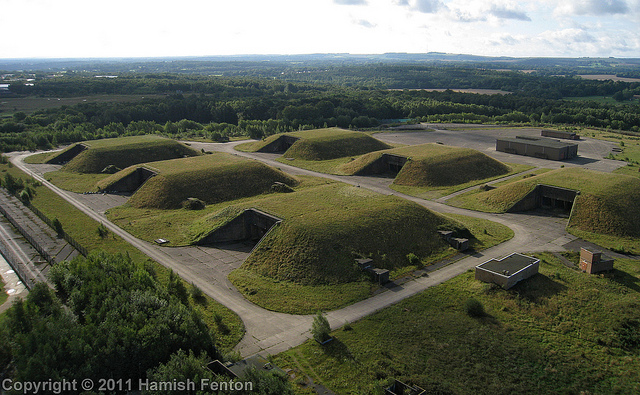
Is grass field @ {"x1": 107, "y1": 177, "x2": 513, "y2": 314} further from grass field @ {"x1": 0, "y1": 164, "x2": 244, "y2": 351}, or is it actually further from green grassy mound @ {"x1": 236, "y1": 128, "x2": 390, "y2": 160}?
green grassy mound @ {"x1": 236, "y1": 128, "x2": 390, "y2": 160}

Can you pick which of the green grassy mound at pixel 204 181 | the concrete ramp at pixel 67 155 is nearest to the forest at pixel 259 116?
the concrete ramp at pixel 67 155

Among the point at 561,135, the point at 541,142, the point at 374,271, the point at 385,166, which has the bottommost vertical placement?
the point at 374,271

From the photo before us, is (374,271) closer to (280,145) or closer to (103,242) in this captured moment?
(103,242)

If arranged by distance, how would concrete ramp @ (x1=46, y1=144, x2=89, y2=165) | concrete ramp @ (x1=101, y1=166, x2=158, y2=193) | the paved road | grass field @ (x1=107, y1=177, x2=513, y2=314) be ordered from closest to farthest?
the paved road → grass field @ (x1=107, y1=177, x2=513, y2=314) → concrete ramp @ (x1=101, y1=166, x2=158, y2=193) → concrete ramp @ (x1=46, y1=144, x2=89, y2=165)

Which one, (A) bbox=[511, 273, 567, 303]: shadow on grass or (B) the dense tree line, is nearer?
(B) the dense tree line

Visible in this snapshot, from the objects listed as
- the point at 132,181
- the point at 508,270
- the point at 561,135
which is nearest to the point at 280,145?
the point at 132,181

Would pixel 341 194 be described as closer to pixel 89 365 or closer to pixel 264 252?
pixel 264 252

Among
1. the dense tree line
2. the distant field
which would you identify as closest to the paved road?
the dense tree line
